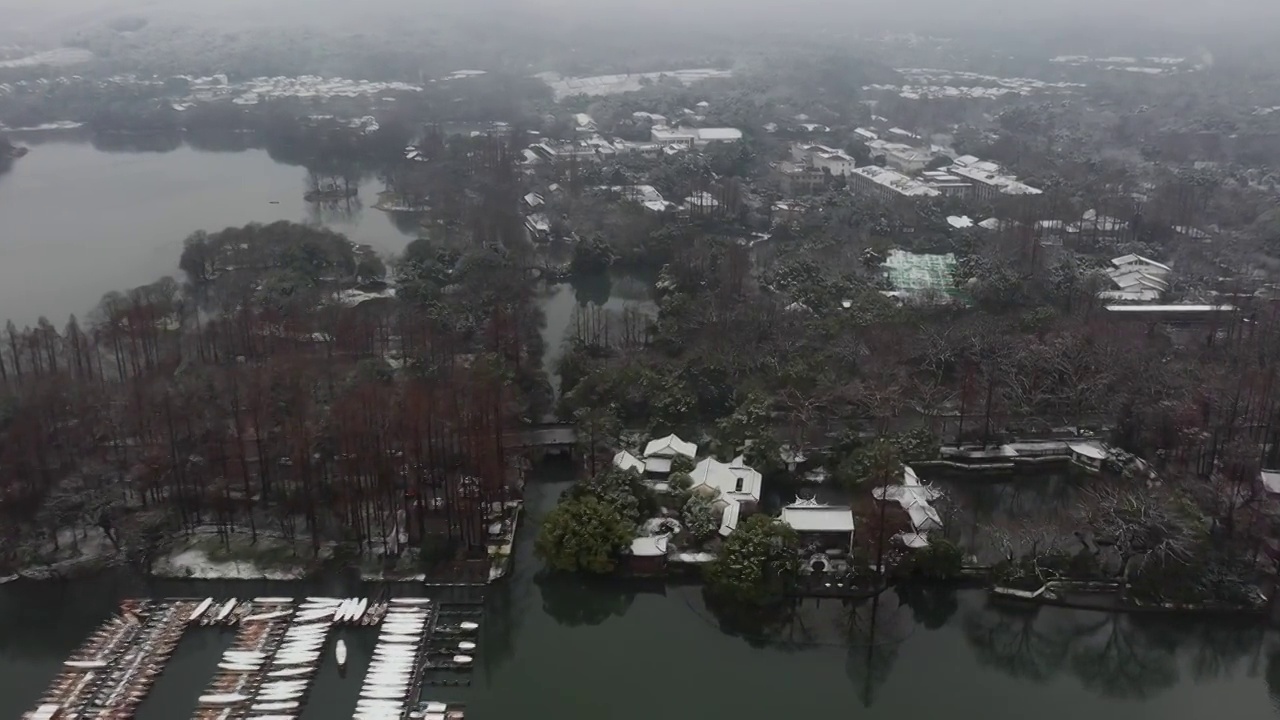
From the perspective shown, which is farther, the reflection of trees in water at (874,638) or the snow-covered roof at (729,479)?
the snow-covered roof at (729,479)

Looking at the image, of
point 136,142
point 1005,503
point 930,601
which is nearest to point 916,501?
point 930,601

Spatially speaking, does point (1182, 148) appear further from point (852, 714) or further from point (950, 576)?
point (852, 714)

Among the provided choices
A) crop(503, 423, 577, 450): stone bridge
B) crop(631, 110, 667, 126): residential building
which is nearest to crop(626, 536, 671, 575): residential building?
crop(503, 423, 577, 450): stone bridge

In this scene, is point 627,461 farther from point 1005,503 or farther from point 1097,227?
point 1097,227

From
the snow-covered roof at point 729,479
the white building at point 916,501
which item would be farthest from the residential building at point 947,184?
the snow-covered roof at point 729,479

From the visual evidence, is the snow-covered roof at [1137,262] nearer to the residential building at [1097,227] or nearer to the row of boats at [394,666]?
the residential building at [1097,227]

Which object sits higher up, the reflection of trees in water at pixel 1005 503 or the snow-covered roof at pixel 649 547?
the snow-covered roof at pixel 649 547
